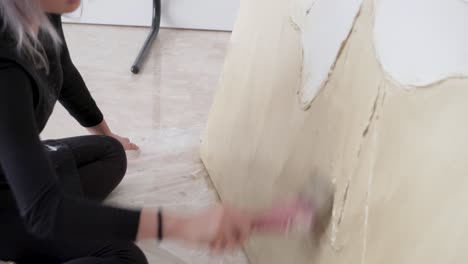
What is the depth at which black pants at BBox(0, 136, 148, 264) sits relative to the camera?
32.7 inches

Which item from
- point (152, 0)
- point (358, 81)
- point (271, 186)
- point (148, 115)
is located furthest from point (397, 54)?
point (152, 0)

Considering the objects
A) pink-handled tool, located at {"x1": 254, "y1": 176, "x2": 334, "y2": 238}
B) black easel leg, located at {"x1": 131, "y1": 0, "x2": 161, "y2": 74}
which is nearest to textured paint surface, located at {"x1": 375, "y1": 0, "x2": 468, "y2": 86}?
pink-handled tool, located at {"x1": 254, "y1": 176, "x2": 334, "y2": 238}

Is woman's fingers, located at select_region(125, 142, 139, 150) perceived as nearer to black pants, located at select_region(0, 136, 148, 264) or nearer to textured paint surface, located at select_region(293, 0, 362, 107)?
black pants, located at select_region(0, 136, 148, 264)

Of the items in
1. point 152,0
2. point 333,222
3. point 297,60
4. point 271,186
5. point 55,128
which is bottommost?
point 55,128

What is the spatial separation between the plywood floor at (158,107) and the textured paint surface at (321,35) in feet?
1.41

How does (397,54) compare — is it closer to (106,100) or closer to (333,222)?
(333,222)

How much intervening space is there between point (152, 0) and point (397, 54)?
1599 mm

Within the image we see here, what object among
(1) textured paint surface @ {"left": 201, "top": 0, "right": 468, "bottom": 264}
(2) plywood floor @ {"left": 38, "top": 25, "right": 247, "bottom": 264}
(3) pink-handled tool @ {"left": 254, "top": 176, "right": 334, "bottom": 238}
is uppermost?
(1) textured paint surface @ {"left": 201, "top": 0, "right": 468, "bottom": 264}

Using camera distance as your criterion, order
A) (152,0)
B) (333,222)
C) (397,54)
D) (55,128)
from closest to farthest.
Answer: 1. (397,54)
2. (333,222)
3. (55,128)
4. (152,0)

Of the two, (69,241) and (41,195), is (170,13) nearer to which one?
(69,241)

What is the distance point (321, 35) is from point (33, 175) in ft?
1.41

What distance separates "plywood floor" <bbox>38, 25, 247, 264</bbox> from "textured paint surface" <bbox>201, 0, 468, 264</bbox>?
177 mm

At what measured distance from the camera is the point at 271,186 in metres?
0.91

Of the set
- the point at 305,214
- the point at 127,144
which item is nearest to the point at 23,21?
the point at 305,214
